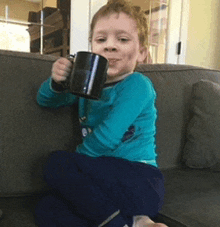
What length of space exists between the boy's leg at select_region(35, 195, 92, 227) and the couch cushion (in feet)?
2.26

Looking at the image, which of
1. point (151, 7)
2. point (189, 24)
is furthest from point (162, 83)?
point (189, 24)

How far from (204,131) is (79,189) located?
0.73 meters

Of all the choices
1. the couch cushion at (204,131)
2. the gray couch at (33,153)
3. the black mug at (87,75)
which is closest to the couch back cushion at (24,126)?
the gray couch at (33,153)

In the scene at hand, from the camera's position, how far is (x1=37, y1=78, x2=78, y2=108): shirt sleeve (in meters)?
0.94

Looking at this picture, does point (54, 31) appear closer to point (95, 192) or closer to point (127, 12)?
point (127, 12)

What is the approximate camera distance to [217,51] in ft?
11.1

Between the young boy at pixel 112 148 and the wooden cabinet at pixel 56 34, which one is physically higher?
the wooden cabinet at pixel 56 34

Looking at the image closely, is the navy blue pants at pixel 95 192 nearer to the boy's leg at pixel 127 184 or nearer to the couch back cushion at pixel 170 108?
the boy's leg at pixel 127 184

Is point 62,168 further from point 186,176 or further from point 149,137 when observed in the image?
point 186,176

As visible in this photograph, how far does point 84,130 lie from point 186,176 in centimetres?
49

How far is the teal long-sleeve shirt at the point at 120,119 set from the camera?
86cm

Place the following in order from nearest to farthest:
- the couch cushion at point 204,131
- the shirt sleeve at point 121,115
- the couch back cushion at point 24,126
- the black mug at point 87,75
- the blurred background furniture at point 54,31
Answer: the black mug at point 87,75 → the shirt sleeve at point 121,115 → the couch back cushion at point 24,126 → the couch cushion at point 204,131 → the blurred background furniture at point 54,31

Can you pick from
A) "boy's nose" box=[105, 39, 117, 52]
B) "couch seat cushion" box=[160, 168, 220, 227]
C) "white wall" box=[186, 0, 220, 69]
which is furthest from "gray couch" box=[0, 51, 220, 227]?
"white wall" box=[186, 0, 220, 69]

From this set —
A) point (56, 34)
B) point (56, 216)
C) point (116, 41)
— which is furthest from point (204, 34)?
point (56, 216)
